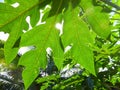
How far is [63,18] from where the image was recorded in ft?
5.45

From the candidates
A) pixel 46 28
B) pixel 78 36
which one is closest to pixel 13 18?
pixel 46 28

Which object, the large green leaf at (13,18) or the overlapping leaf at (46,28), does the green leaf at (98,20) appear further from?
the large green leaf at (13,18)

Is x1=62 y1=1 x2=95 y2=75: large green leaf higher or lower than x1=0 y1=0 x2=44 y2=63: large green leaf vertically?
lower

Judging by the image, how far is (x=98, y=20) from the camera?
1.57m

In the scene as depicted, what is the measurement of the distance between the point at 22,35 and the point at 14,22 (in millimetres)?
77

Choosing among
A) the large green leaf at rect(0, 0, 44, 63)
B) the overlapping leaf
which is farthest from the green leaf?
the large green leaf at rect(0, 0, 44, 63)

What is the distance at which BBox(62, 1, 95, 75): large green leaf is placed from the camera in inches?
64.5

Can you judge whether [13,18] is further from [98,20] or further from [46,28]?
[98,20]

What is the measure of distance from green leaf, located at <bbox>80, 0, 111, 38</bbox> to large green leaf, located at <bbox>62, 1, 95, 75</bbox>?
0.22ft

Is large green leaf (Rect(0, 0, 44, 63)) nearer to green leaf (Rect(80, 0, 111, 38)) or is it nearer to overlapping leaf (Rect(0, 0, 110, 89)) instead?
overlapping leaf (Rect(0, 0, 110, 89))

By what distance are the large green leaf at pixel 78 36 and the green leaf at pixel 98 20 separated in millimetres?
67

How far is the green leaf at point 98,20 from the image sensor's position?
156 cm

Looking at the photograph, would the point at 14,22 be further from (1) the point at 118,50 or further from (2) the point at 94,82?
(2) the point at 94,82

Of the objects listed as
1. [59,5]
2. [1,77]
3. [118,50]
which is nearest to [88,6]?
[59,5]
